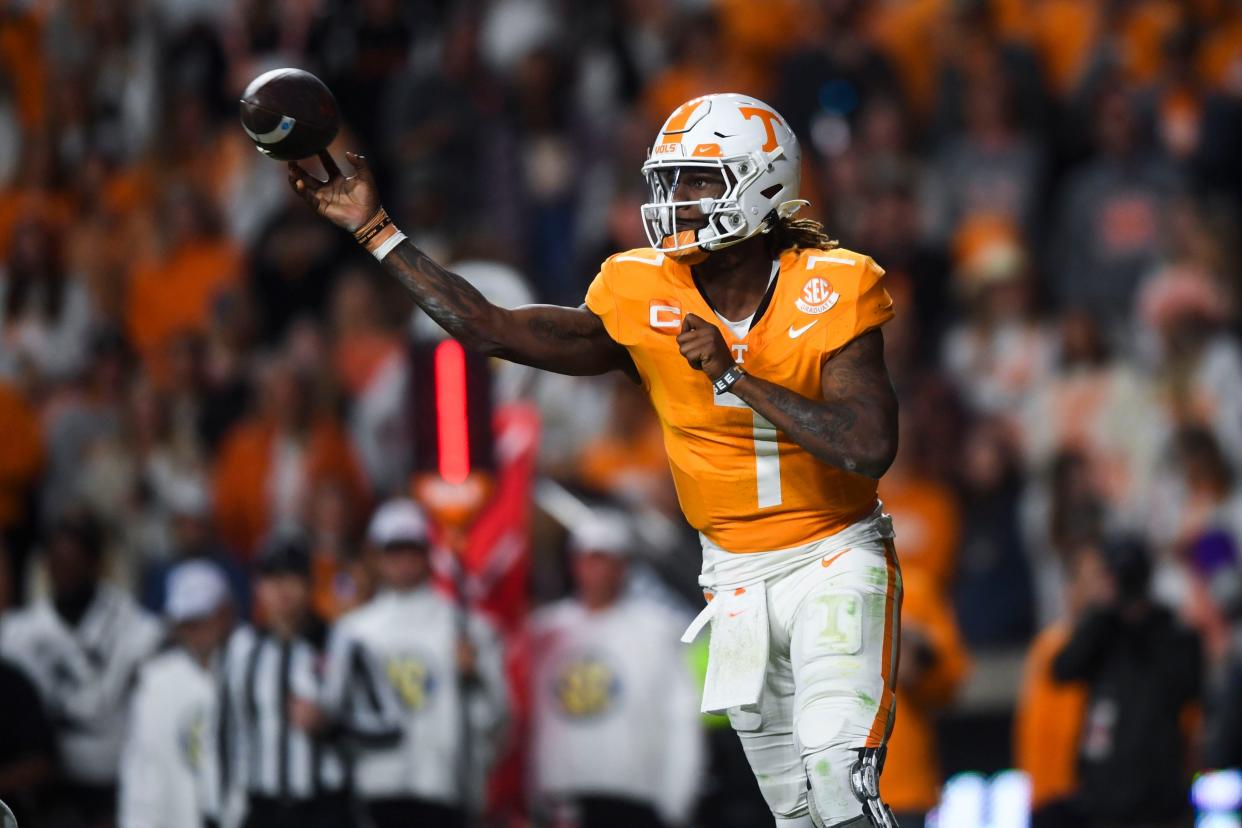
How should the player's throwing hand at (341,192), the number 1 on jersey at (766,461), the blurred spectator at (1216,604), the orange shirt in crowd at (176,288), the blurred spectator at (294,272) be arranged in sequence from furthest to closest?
the orange shirt in crowd at (176,288)
the blurred spectator at (294,272)
the blurred spectator at (1216,604)
the player's throwing hand at (341,192)
the number 1 on jersey at (766,461)

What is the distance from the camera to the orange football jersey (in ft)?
20.1

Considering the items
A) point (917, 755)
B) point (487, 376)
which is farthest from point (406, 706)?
point (917, 755)

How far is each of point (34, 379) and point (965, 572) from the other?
554 centimetres

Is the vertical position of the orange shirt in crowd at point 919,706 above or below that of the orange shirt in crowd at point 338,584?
below

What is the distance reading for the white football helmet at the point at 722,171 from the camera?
20.3 feet

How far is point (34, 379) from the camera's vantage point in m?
13.3

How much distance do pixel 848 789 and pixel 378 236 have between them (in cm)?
199

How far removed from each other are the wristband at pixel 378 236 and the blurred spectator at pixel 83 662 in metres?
5.23

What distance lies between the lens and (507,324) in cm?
640

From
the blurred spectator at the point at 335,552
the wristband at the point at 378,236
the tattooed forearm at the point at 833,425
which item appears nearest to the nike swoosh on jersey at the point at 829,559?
the tattooed forearm at the point at 833,425

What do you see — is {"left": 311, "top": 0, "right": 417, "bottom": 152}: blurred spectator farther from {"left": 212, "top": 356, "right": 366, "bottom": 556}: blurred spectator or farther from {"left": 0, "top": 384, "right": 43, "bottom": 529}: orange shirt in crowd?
{"left": 0, "top": 384, "right": 43, "bottom": 529}: orange shirt in crowd

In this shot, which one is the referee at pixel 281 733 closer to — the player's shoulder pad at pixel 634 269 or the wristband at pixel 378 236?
the wristband at pixel 378 236

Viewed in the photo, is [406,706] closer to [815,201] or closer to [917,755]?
[917,755]

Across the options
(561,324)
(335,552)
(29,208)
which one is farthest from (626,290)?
(29,208)
